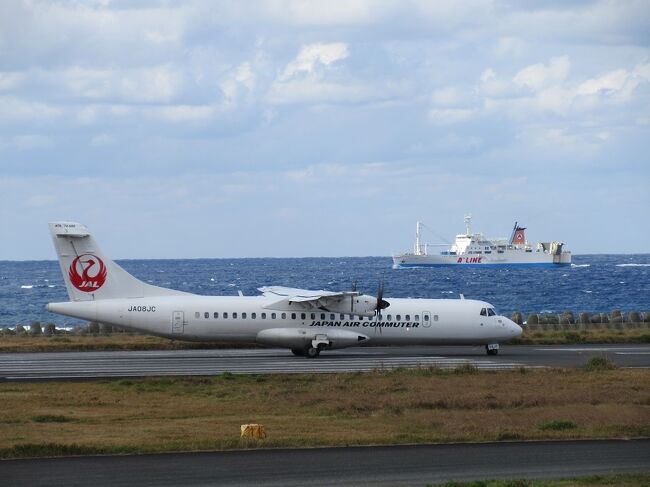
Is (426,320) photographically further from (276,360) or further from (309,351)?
(276,360)

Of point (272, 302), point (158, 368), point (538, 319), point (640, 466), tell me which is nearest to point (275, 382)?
point (158, 368)

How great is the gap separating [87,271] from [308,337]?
32.4ft

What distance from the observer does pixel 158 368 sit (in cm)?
4088

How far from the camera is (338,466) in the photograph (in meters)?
19.2

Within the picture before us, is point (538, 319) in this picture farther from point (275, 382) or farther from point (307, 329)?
point (275, 382)

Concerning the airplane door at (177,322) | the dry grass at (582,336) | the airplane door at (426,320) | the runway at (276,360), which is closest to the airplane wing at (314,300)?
the runway at (276,360)

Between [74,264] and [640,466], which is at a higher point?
[74,264]

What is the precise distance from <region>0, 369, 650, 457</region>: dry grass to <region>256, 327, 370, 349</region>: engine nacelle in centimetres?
761

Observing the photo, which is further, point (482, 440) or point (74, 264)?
point (74, 264)

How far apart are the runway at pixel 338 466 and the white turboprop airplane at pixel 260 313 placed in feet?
76.9

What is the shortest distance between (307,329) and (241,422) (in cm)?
1934

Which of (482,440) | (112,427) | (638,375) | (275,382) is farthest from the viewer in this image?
(638,375)

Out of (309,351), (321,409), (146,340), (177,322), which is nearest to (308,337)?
(309,351)

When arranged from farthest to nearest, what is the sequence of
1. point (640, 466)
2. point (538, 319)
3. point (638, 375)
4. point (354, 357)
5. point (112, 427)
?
point (538, 319) < point (354, 357) < point (638, 375) < point (112, 427) < point (640, 466)
